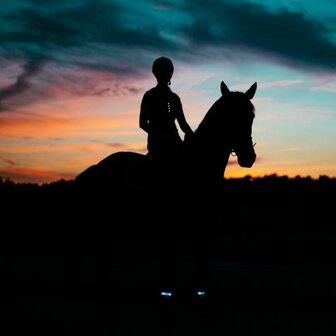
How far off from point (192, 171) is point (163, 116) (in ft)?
2.96

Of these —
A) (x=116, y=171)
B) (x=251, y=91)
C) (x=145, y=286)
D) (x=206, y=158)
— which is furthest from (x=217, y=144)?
(x=145, y=286)

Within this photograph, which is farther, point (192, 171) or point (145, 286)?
point (145, 286)

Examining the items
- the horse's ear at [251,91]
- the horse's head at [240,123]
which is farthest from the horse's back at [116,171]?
the horse's ear at [251,91]

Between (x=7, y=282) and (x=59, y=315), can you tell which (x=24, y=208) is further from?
(x=59, y=315)

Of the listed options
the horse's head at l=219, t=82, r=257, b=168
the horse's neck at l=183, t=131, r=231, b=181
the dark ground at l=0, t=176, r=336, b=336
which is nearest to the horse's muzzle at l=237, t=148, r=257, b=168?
the horse's head at l=219, t=82, r=257, b=168

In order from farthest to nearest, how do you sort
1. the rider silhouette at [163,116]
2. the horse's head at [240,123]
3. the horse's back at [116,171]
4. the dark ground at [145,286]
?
the horse's back at [116,171], the rider silhouette at [163,116], the horse's head at [240,123], the dark ground at [145,286]

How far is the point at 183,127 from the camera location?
10.3 m

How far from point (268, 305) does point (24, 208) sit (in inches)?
1154

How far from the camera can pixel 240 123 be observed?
9.66m

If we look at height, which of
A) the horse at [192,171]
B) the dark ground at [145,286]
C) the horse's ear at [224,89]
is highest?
the horse's ear at [224,89]

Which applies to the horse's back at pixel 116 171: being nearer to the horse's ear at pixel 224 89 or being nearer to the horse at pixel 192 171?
the horse at pixel 192 171

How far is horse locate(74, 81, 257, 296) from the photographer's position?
31.8 feet

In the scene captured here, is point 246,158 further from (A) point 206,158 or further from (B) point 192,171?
(B) point 192,171

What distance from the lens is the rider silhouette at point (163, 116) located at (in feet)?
33.3
